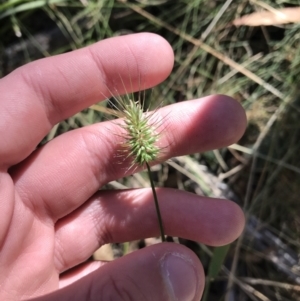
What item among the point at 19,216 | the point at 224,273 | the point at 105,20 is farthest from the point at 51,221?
the point at 105,20

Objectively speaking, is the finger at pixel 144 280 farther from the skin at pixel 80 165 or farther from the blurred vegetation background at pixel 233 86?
the blurred vegetation background at pixel 233 86

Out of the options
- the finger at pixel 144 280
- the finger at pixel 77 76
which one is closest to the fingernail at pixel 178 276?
the finger at pixel 144 280

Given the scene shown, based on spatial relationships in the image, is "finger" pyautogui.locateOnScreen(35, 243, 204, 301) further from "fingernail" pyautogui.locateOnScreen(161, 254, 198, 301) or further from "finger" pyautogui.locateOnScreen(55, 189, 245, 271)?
"finger" pyautogui.locateOnScreen(55, 189, 245, 271)

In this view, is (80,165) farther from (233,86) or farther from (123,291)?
(233,86)

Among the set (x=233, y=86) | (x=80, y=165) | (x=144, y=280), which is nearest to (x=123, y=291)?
(x=144, y=280)

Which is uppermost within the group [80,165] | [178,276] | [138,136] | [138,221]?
[138,136]
